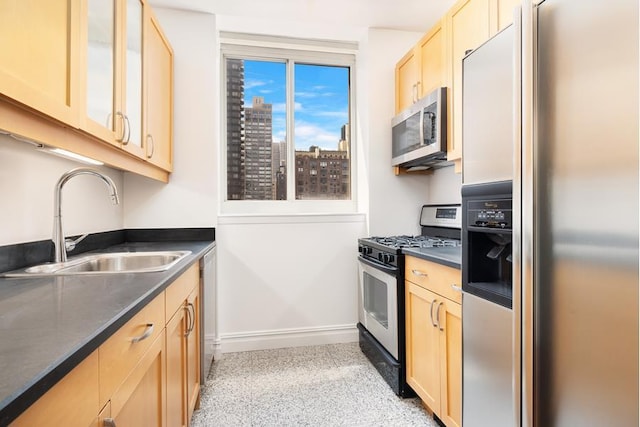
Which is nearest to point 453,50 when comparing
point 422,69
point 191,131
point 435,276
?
point 422,69

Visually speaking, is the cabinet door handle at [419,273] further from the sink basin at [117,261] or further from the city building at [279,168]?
the city building at [279,168]

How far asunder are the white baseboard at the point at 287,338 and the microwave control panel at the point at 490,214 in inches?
72.3

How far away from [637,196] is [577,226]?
16cm

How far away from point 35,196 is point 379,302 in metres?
1.96

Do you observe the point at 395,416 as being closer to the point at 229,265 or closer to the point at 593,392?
the point at 593,392

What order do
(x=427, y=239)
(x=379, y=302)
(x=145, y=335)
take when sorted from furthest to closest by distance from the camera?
(x=427, y=239) → (x=379, y=302) → (x=145, y=335)

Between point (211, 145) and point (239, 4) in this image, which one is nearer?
point (239, 4)

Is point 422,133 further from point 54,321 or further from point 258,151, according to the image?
point 54,321

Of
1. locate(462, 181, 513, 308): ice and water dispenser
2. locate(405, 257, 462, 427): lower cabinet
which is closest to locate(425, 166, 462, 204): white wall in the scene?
locate(405, 257, 462, 427): lower cabinet

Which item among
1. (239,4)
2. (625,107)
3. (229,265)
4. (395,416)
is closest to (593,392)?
(625,107)

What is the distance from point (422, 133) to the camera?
2.20 metres

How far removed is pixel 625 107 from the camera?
752mm

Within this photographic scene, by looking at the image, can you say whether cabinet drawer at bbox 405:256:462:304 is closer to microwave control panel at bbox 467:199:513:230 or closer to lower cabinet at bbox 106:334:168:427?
microwave control panel at bbox 467:199:513:230

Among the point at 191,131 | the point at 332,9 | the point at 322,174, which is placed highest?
the point at 332,9
